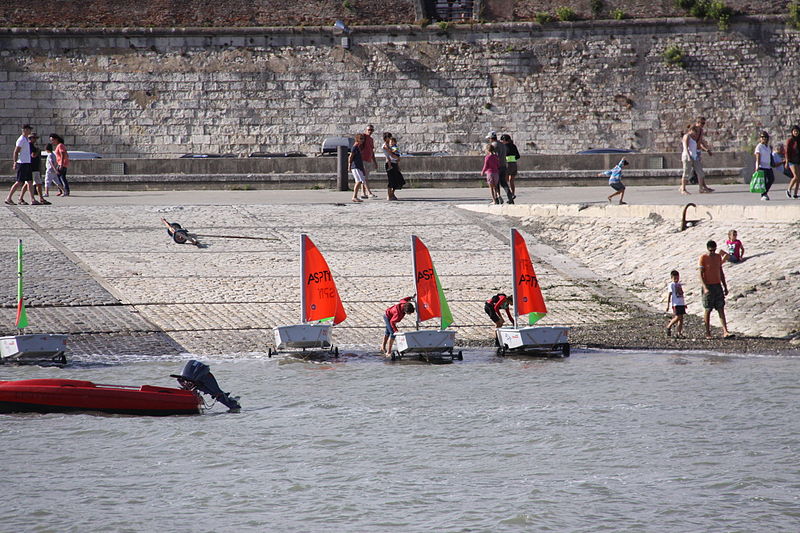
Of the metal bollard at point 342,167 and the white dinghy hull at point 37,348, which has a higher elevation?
the metal bollard at point 342,167

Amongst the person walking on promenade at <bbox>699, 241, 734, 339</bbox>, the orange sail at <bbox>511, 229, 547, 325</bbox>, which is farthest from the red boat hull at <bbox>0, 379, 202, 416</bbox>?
the person walking on promenade at <bbox>699, 241, 734, 339</bbox>

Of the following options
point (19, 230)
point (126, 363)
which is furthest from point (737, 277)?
point (19, 230)

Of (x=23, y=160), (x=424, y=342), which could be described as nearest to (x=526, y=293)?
(x=424, y=342)

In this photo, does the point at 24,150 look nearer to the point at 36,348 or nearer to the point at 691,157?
the point at 36,348

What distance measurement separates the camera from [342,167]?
2633 centimetres

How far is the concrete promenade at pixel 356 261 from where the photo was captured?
1659cm

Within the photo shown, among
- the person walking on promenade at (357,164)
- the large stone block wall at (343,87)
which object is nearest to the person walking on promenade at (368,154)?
the person walking on promenade at (357,164)

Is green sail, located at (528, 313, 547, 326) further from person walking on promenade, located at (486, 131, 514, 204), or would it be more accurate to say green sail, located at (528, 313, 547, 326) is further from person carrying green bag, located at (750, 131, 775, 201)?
person carrying green bag, located at (750, 131, 775, 201)

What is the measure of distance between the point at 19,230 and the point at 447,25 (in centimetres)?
1858

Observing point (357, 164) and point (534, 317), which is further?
point (357, 164)

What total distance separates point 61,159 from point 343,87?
13.2m

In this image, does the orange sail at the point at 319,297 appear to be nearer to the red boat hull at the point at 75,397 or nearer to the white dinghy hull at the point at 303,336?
the white dinghy hull at the point at 303,336

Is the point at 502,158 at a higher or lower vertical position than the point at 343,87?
lower

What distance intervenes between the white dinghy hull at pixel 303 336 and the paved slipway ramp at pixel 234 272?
2.55ft
